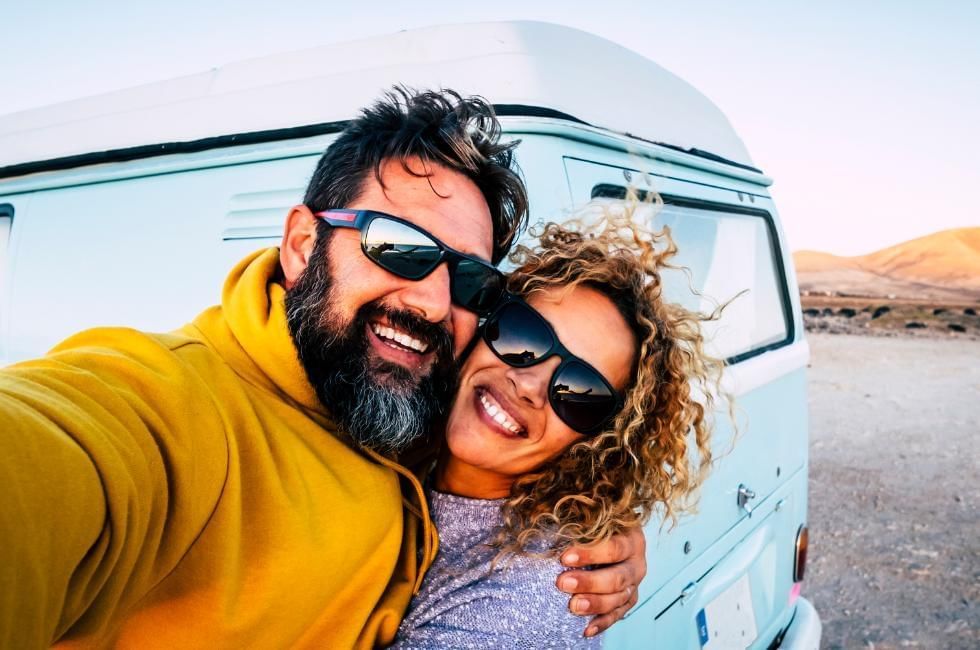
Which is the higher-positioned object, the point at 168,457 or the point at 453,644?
the point at 168,457

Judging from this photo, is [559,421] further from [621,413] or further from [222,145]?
[222,145]

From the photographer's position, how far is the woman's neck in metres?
1.57

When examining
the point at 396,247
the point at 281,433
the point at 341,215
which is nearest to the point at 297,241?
the point at 341,215

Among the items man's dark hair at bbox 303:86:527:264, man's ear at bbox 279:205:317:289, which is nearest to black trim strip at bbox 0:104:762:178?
man's dark hair at bbox 303:86:527:264

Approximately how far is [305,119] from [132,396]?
126 centimetres

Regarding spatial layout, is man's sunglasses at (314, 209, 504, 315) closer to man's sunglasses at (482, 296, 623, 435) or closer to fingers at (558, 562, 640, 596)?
man's sunglasses at (482, 296, 623, 435)

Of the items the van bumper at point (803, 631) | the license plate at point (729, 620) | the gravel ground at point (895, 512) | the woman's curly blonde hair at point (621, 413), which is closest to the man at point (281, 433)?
the woman's curly blonde hair at point (621, 413)

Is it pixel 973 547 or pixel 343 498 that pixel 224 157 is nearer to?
pixel 343 498

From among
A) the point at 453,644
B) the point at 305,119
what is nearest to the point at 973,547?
the point at 453,644

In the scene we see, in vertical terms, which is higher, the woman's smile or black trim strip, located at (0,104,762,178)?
black trim strip, located at (0,104,762,178)

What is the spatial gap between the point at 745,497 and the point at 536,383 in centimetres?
124

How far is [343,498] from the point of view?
120cm

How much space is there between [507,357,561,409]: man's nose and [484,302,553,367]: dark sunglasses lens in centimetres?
2

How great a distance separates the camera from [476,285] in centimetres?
155
